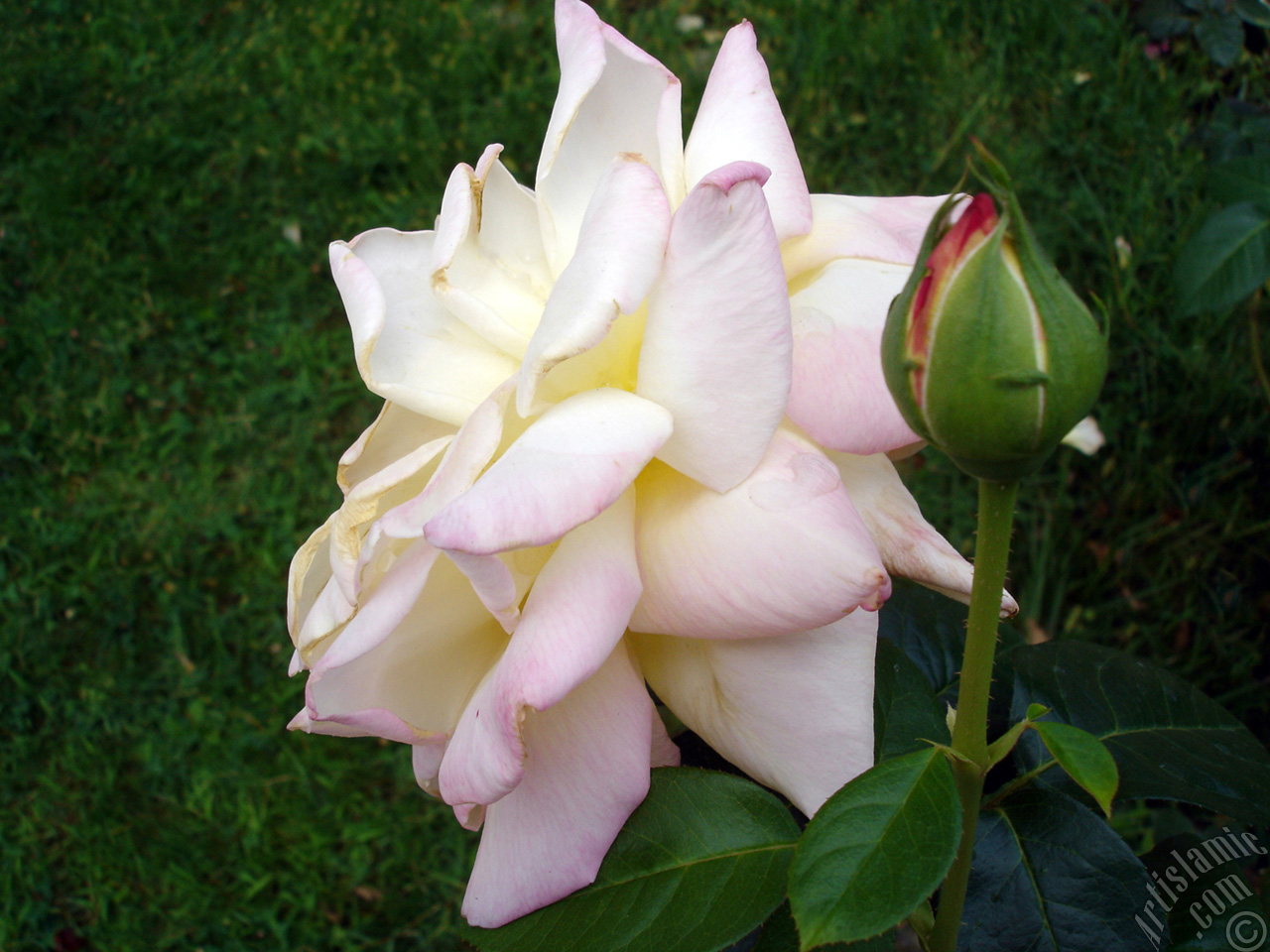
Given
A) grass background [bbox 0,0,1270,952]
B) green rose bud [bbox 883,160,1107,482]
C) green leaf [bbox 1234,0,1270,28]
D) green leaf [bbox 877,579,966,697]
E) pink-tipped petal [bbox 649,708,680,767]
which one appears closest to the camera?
green rose bud [bbox 883,160,1107,482]

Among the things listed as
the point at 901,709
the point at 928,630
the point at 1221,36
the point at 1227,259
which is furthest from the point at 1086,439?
the point at 901,709

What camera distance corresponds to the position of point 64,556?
2182 mm

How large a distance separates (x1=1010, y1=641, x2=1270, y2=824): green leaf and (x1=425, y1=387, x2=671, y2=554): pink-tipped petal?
0.38 metres

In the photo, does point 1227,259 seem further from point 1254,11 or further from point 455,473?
point 455,473

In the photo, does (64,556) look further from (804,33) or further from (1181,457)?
(1181,457)

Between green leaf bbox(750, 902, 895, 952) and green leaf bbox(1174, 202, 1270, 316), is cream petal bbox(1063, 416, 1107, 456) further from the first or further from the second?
green leaf bbox(750, 902, 895, 952)

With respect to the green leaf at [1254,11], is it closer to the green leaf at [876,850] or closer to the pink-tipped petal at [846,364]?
the pink-tipped petal at [846,364]

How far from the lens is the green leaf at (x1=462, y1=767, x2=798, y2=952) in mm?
535

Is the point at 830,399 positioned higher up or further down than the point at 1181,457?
higher up

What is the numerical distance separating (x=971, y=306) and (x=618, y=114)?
29cm

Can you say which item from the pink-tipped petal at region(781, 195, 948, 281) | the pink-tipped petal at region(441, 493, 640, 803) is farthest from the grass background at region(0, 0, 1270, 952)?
the pink-tipped petal at region(441, 493, 640, 803)

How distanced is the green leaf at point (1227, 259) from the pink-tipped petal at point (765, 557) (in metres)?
0.96

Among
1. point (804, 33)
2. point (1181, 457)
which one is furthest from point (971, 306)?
point (804, 33)

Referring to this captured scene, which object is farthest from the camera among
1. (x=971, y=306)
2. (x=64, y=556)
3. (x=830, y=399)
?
(x=64, y=556)
